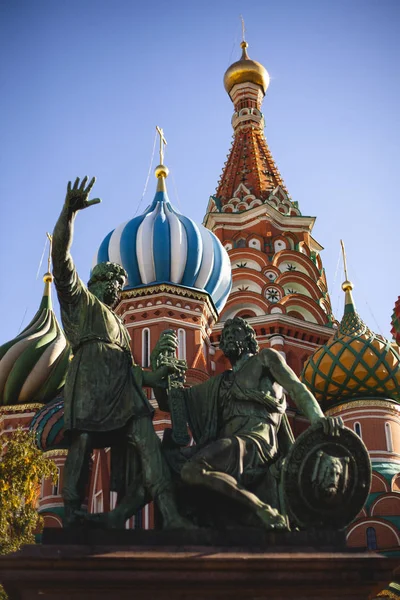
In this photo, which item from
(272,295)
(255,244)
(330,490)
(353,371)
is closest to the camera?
(330,490)

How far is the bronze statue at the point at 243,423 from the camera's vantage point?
5.68m

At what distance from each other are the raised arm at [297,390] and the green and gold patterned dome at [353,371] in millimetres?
20141

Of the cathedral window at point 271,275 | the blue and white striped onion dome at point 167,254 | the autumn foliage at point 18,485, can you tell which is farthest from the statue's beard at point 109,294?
the cathedral window at point 271,275

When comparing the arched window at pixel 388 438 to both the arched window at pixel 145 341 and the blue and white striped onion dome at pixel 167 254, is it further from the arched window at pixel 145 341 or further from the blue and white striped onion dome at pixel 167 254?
the arched window at pixel 145 341

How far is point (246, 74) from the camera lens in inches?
1689

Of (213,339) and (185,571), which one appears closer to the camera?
(185,571)

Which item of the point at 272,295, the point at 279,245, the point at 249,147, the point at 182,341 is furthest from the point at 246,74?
the point at 182,341

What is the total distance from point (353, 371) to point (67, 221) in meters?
21.0

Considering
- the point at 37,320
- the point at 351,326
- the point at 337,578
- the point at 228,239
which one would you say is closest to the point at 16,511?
the point at 337,578

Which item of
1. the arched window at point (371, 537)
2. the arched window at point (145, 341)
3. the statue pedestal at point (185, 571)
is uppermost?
the arched window at point (145, 341)

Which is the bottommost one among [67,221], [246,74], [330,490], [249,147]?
[330,490]

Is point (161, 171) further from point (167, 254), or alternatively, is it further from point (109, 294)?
point (109, 294)

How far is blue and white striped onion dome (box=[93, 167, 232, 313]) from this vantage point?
27.1m

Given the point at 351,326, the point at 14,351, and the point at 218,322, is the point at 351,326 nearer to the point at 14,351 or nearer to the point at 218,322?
the point at 218,322
